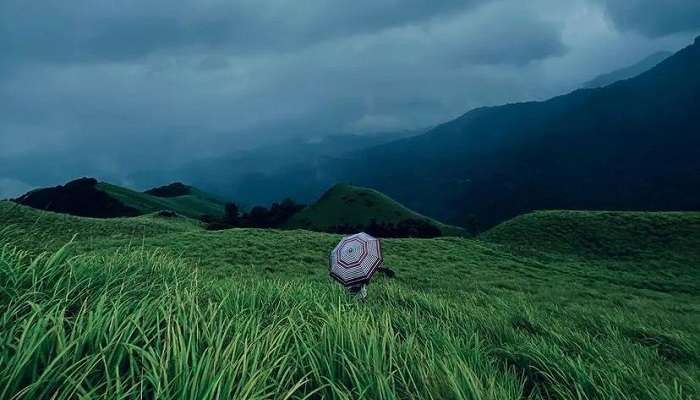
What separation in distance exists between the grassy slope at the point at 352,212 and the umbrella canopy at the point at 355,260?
11203 centimetres

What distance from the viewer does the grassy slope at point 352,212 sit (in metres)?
130

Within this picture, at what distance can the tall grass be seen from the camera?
342 centimetres

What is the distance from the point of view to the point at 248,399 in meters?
3.18

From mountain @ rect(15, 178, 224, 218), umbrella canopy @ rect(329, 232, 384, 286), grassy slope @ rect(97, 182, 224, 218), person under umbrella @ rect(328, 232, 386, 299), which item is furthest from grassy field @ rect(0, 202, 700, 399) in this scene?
grassy slope @ rect(97, 182, 224, 218)

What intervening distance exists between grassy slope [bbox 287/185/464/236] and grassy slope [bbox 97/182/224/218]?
1964 inches

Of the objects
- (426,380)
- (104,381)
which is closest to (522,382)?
(426,380)

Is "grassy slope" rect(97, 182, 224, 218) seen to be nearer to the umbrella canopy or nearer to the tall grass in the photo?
the umbrella canopy

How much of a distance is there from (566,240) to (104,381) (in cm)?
4811

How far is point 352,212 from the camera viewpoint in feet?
445

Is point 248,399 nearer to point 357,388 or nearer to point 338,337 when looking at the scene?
point 357,388

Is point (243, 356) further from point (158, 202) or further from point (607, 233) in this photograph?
point (158, 202)

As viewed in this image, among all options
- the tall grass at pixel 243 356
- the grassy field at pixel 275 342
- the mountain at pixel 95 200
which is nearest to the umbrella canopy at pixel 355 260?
the grassy field at pixel 275 342

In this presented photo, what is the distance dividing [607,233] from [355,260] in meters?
42.8

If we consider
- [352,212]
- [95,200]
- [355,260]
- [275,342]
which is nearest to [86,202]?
[95,200]
